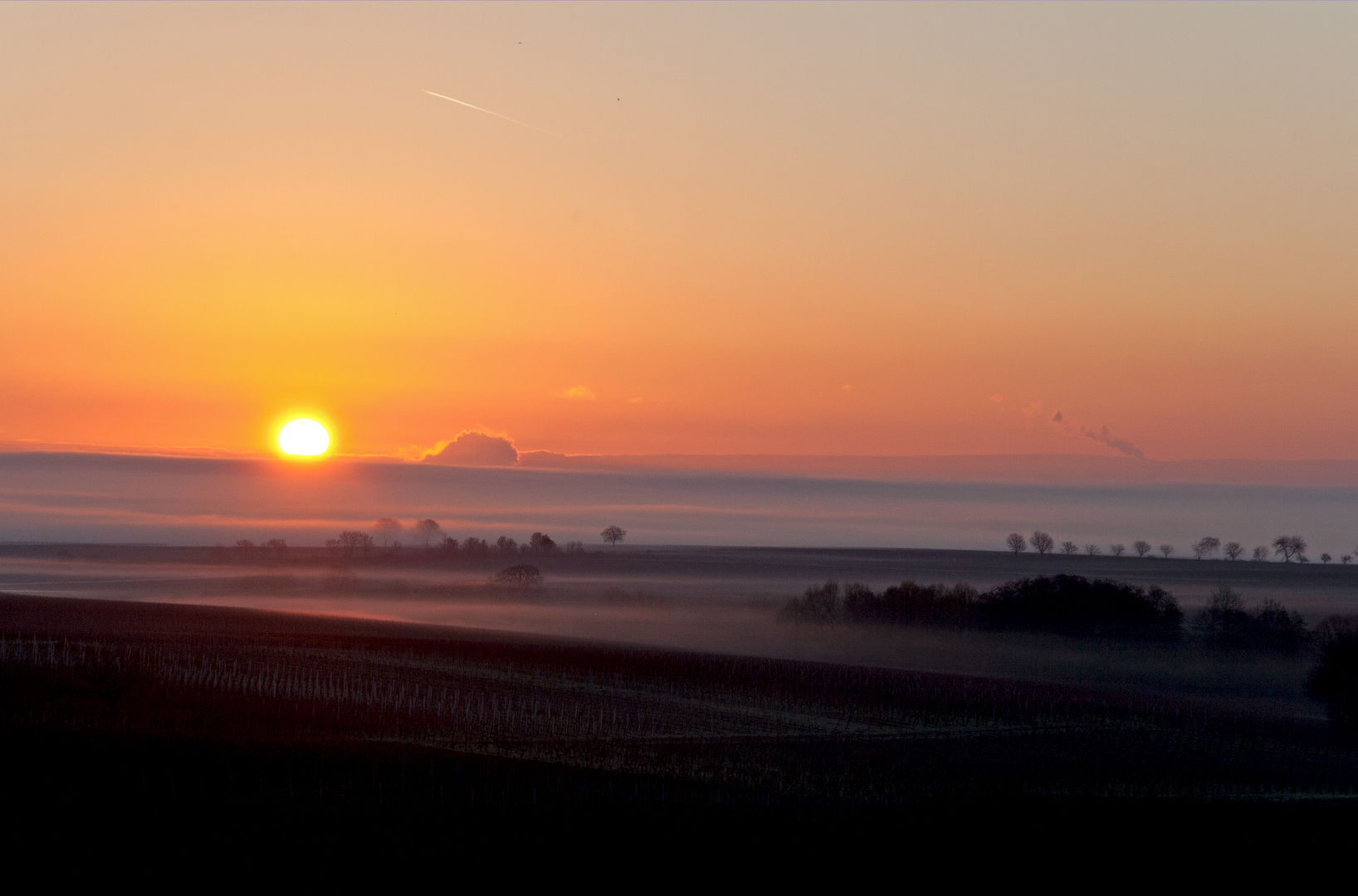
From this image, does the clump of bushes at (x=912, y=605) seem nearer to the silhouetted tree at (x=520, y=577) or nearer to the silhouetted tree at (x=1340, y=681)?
the silhouetted tree at (x=1340, y=681)

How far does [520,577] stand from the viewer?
123 meters

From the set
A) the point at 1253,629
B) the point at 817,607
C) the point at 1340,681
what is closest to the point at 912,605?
the point at 817,607

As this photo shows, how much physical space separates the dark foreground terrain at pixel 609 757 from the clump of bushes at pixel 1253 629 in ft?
68.7

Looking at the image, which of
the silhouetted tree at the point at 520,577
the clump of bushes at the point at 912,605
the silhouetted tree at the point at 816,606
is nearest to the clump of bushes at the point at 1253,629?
the clump of bushes at the point at 912,605

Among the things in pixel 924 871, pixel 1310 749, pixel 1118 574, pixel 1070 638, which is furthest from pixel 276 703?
pixel 1118 574

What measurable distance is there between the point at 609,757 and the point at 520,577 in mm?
92238

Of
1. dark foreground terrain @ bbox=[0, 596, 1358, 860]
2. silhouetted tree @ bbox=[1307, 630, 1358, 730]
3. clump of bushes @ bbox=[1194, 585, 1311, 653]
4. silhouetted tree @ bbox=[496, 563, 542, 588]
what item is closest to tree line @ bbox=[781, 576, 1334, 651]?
clump of bushes @ bbox=[1194, 585, 1311, 653]

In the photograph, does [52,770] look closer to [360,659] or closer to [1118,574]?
[360,659]

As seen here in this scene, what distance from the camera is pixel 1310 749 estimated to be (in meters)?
41.2

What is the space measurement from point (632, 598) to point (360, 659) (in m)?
60.6

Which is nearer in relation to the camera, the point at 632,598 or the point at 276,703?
the point at 276,703

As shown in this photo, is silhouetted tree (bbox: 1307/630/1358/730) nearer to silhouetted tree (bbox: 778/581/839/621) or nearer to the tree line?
A: the tree line

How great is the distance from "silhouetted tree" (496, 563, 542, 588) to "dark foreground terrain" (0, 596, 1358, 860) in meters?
63.4

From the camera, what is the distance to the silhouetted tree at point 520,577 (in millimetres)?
121994
